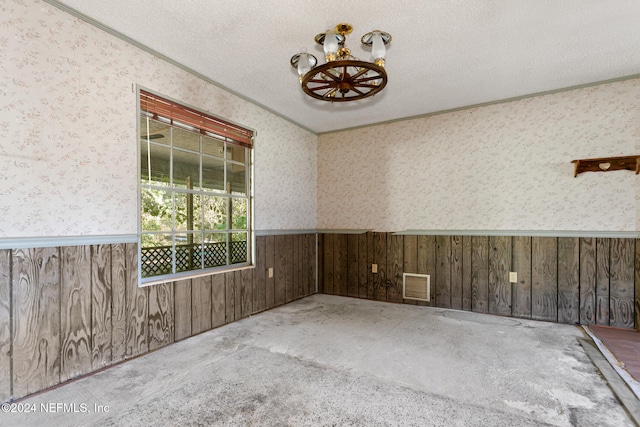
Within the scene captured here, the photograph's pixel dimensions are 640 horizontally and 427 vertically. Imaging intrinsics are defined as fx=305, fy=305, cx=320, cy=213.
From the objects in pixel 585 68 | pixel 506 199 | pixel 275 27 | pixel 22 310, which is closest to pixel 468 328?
pixel 506 199

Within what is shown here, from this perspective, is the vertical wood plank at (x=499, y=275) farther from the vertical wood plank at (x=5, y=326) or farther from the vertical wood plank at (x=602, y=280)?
the vertical wood plank at (x=5, y=326)

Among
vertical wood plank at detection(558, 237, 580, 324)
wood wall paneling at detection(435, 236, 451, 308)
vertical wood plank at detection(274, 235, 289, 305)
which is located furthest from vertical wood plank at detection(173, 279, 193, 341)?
vertical wood plank at detection(558, 237, 580, 324)

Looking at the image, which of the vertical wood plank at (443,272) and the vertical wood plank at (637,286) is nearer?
the vertical wood plank at (637,286)

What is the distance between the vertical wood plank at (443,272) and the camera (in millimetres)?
3803

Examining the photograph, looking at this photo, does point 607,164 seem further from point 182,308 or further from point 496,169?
point 182,308

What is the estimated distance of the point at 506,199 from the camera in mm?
3520

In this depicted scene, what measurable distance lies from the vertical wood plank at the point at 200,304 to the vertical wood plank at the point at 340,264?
6.66ft

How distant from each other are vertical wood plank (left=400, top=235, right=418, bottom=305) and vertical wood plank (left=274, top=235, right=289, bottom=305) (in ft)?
5.20

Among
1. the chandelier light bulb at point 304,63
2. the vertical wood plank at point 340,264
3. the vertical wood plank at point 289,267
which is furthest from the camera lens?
the vertical wood plank at point 340,264

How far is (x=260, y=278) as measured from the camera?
3.68 m

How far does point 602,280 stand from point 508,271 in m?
0.81

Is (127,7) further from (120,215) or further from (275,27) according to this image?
(120,215)

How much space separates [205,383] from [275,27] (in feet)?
8.31

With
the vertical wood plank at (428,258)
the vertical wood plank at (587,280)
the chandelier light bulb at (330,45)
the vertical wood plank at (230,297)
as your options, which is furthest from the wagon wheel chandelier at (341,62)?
the vertical wood plank at (587,280)
